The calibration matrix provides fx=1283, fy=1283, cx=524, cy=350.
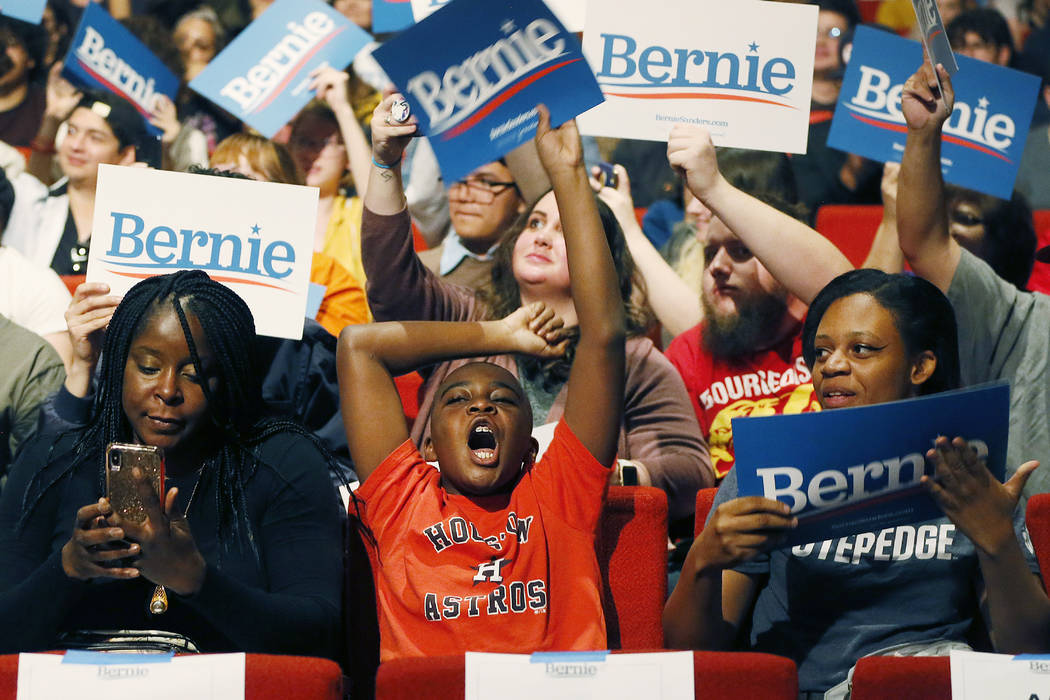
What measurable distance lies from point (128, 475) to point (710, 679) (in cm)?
87

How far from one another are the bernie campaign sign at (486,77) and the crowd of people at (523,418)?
8 centimetres

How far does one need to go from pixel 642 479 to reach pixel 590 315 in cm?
51

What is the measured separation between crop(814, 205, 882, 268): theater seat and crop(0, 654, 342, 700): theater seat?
2.47 m

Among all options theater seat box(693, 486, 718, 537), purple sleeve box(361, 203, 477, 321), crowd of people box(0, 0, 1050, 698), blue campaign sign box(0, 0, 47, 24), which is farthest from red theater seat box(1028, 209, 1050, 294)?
blue campaign sign box(0, 0, 47, 24)

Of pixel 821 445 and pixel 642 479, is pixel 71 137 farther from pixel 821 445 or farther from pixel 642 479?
pixel 821 445

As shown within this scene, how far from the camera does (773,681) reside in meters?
1.80

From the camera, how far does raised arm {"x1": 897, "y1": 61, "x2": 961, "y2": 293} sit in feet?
8.69

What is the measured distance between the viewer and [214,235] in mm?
2943

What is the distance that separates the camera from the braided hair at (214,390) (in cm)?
224

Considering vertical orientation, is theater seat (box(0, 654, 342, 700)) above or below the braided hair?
below

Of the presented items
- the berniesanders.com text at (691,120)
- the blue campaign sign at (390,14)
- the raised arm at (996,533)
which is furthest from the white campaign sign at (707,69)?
the raised arm at (996,533)

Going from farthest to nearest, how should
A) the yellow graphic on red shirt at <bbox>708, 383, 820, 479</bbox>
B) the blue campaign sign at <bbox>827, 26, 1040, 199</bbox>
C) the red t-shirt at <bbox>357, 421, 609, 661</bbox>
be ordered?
1. the blue campaign sign at <bbox>827, 26, 1040, 199</bbox>
2. the yellow graphic on red shirt at <bbox>708, 383, 820, 479</bbox>
3. the red t-shirt at <bbox>357, 421, 609, 661</bbox>

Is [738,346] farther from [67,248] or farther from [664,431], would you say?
[67,248]

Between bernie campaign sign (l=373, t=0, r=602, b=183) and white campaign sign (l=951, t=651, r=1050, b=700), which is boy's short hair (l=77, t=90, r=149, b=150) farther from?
white campaign sign (l=951, t=651, r=1050, b=700)
